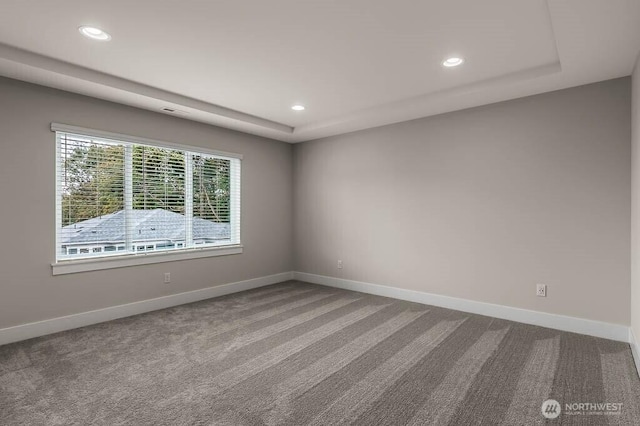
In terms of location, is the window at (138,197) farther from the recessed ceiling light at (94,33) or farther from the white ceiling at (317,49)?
the recessed ceiling light at (94,33)

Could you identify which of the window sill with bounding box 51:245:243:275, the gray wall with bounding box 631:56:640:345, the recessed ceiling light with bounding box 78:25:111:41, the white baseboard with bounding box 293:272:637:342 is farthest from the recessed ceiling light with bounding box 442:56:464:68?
the window sill with bounding box 51:245:243:275

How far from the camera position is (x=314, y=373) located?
2525 mm

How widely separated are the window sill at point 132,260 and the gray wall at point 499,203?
175 centimetres

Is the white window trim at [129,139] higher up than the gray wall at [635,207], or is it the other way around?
the white window trim at [129,139]

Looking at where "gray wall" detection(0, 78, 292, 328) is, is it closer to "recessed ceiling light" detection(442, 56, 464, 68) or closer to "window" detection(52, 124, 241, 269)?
"window" detection(52, 124, 241, 269)

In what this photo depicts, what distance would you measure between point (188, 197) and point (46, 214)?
61.4 inches

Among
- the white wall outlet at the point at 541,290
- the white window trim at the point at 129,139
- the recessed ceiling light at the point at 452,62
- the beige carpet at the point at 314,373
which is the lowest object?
the beige carpet at the point at 314,373

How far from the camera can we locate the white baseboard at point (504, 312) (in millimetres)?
3221

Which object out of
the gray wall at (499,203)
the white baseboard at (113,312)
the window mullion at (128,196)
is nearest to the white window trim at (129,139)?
the window mullion at (128,196)

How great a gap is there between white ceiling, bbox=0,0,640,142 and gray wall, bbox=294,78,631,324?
13.3 inches

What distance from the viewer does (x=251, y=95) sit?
3873 millimetres

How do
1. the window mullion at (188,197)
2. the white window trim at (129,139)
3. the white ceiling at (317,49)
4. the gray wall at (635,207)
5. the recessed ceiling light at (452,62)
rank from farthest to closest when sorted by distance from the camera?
the window mullion at (188,197) < the white window trim at (129,139) < the recessed ceiling light at (452,62) < the gray wall at (635,207) < the white ceiling at (317,49)

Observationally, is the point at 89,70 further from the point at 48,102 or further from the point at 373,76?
the point at 373,76

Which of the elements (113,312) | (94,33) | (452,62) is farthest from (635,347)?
(113,312)
